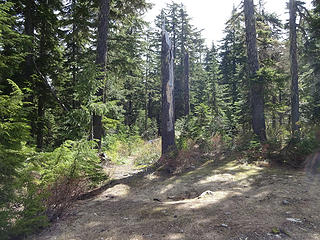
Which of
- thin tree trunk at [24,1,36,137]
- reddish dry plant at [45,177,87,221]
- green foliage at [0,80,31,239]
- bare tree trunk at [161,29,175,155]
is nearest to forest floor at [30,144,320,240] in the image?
reddish dry plant at [45,177,87,221]

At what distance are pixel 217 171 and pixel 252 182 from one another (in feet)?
5.06

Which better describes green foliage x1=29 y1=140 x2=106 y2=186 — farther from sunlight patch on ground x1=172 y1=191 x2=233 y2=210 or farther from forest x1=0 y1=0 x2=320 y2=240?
sunlight patch on ground x1=172 y1=191 x2=233 y2=210

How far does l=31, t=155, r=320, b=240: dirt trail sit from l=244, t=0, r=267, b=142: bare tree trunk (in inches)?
152

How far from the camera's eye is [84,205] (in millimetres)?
4863

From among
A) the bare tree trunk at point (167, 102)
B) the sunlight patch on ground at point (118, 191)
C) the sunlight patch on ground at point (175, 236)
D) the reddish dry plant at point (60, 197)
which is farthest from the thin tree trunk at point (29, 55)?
the sunlight patch on ground at point (175, 236)

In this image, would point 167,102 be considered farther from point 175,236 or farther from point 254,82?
point 175,236

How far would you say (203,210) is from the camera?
395 cm

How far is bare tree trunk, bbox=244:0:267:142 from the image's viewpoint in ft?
33.2

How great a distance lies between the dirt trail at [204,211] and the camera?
309 centimetres

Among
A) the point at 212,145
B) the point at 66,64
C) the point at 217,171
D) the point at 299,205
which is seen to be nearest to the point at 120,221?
the point at 299,205

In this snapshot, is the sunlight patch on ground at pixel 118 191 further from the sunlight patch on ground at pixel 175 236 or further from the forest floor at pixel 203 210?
the sunlight patch on ground at pixel 175 236

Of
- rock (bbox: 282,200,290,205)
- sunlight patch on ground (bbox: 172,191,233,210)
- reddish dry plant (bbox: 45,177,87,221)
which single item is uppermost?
reddish dry plant (bbox: 45,177,87,221)

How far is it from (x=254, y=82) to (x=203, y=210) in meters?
7.99

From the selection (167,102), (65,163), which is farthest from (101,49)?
(65,163)
